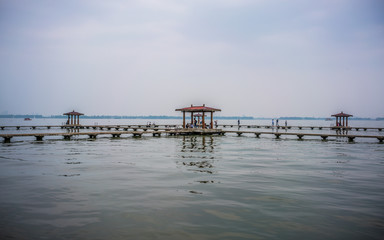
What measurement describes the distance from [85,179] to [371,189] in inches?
350

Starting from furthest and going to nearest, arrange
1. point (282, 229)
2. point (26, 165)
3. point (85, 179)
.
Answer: point (26, 165), point (85, 179), point (282, 229)

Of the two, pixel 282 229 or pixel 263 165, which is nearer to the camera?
pixel 282 229

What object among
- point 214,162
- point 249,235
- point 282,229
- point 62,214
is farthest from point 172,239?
point 214,162

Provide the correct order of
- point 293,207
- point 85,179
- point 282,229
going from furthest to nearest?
point 85,179, point 293,207, point 282,229

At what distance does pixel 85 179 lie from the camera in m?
8.67

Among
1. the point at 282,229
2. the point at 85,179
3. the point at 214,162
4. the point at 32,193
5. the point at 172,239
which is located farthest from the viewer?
the point at 214,162

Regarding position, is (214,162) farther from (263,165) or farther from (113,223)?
(113,223)

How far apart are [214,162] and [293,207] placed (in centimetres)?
665

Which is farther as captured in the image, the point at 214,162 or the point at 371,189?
the point at 214,162

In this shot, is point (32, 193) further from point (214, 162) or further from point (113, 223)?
point (214, 162)

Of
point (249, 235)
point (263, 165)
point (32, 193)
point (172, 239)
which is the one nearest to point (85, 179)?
point (32, 193)

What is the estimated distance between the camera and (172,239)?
442 cm

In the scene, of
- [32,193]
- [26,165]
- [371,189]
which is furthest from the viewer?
[26,165]

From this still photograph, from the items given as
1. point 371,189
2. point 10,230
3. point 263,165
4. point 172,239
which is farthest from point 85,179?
point 371,189
